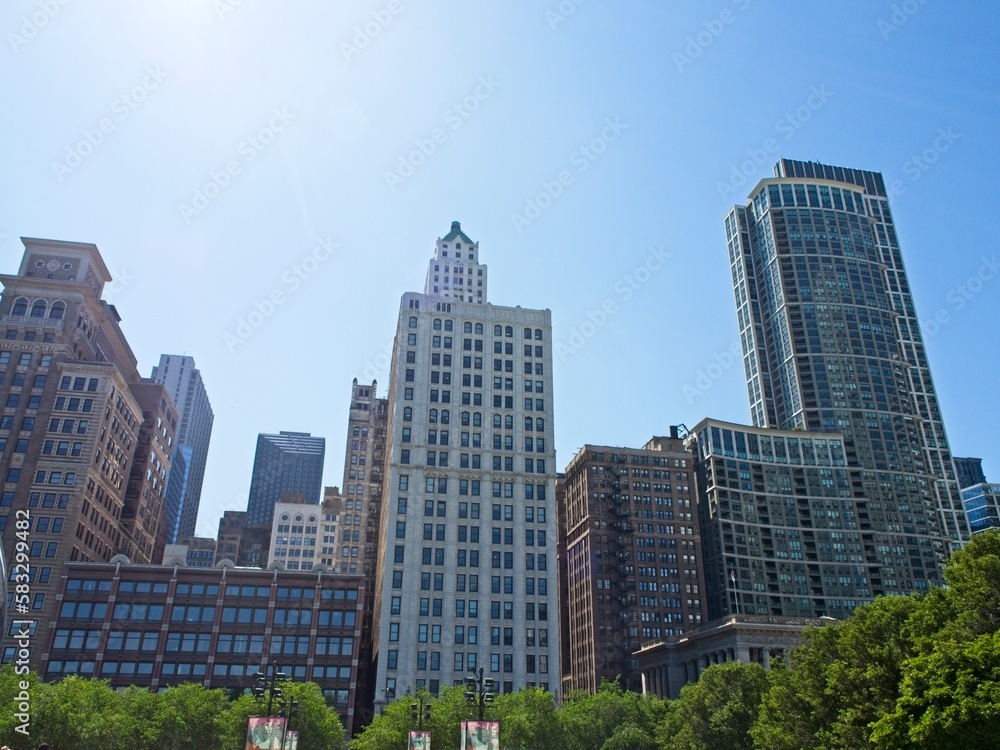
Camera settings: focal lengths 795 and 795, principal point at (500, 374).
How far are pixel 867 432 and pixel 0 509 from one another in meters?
165

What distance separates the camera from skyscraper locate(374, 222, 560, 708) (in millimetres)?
93750

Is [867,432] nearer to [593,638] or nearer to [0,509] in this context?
[593,638]

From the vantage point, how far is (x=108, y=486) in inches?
4178

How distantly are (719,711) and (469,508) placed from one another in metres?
44.0

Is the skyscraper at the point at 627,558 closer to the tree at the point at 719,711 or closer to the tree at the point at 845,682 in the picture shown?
the tree at the point at 719,711

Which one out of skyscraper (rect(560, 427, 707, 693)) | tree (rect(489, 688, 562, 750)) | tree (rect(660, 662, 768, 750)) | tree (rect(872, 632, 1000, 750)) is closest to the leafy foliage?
tree (rect(489, 688, 562, 750))

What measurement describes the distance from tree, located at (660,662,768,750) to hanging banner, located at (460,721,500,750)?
99.5ft

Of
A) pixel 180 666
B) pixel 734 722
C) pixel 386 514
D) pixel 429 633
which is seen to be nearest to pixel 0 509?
pixel 180 666

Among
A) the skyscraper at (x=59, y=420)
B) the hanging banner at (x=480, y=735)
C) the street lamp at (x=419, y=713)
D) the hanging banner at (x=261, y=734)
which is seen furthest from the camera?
the skyscraper at (x=59, y=420)

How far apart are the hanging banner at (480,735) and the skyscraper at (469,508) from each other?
1966 inches

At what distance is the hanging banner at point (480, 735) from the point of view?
4159cm

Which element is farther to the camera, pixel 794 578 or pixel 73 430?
pixel 794 578

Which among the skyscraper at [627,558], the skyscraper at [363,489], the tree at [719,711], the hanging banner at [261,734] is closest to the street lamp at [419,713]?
the hanging banner at [261,734]

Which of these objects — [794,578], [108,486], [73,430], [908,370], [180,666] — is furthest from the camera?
[908,370]
